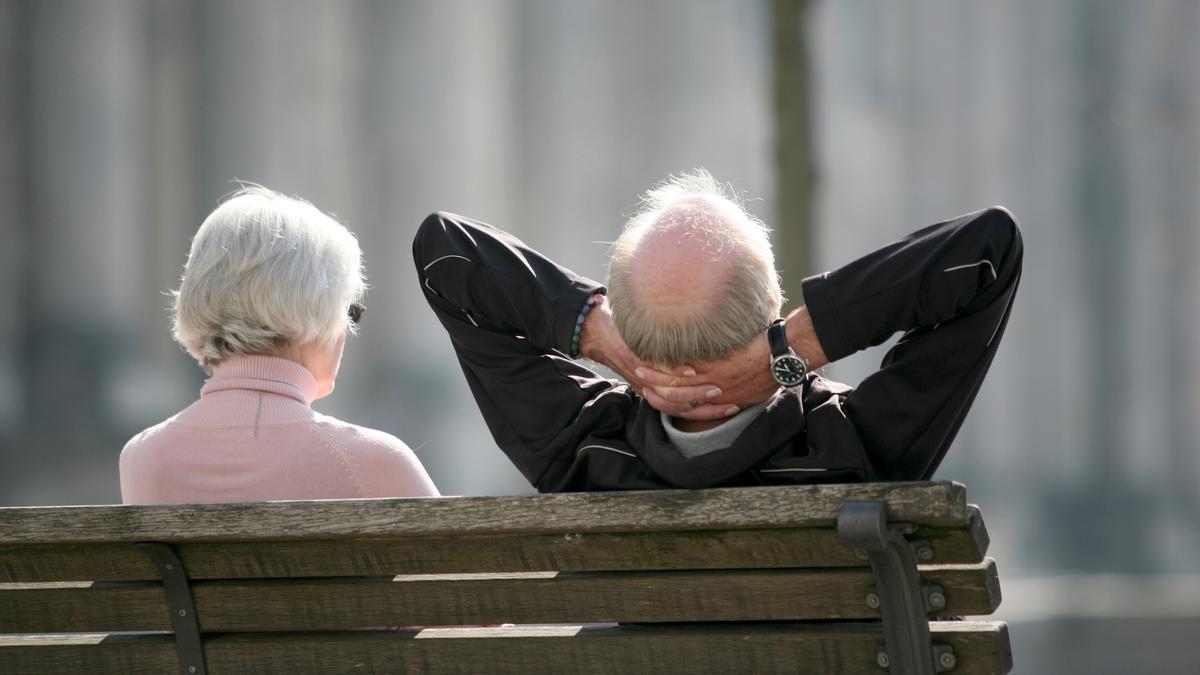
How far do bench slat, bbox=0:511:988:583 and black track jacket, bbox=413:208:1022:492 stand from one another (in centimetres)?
20

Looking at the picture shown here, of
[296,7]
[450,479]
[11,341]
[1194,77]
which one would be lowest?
[450,479]

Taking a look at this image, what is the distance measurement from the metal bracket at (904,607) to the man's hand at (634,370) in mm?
416

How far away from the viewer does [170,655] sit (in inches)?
83.5

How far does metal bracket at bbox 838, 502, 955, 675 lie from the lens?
1796 mm

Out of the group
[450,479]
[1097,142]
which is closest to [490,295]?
[450,479]

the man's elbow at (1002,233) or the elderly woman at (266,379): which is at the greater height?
the man's elbow at (1002,233)

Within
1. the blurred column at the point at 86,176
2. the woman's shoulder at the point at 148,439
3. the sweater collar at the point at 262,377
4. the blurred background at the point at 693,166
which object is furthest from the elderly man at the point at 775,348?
the blurred column at the point at 86,176

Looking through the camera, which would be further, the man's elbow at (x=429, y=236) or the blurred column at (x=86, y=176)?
the blurred column at (x=86, y=176)

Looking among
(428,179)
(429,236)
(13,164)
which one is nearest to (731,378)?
(429,236)

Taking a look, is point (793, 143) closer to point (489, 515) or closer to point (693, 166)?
point (693, 166)

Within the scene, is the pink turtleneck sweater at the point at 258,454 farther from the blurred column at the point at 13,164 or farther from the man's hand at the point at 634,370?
the blurred column at the point at 13,164

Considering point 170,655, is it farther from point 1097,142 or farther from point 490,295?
point 1097,142

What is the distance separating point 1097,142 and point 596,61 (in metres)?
2.08

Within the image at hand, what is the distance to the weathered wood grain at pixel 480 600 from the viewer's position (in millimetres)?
1873
